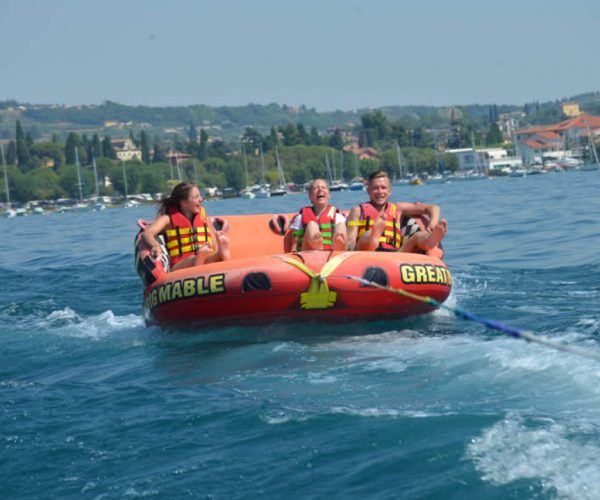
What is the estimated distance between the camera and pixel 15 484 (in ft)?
15.5

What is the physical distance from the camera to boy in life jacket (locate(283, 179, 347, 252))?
27.0 feet

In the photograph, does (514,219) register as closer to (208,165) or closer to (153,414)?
(153,414)

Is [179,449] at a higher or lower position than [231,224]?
lower

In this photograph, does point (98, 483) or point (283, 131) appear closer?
point (98, 483)

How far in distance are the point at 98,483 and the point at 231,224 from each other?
5.56m

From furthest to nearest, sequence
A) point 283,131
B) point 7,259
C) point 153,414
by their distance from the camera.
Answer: point 283,131 < point 7,259 < point 153,414

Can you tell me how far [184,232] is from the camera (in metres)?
8.70

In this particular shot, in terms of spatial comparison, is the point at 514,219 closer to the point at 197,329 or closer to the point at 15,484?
the point at 197,329

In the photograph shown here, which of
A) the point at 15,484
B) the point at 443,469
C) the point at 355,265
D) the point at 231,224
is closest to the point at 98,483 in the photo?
the point at 15,484

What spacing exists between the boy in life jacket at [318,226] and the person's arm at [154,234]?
0.97m

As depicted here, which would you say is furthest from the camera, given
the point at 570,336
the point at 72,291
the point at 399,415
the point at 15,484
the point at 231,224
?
the point at 72,291

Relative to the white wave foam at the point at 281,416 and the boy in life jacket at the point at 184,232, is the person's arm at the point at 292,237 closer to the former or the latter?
the boy in life jacket at the point at 184,232

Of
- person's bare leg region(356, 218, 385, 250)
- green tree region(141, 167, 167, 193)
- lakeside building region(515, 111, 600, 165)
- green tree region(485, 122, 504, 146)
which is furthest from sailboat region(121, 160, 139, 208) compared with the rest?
person's bare leg region(356, 218, 385, 250)

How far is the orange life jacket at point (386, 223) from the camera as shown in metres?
8.53
